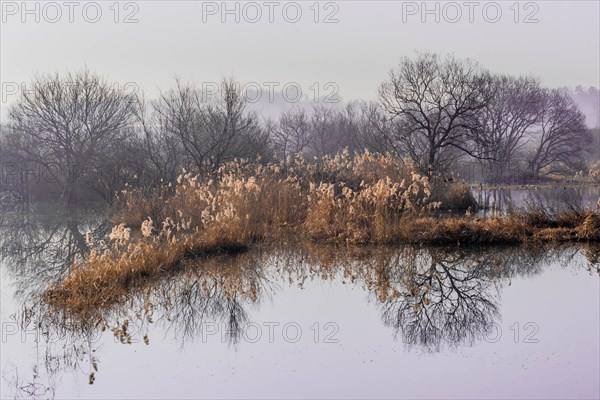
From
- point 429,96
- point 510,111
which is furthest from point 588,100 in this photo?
point 429,96

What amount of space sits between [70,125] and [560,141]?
1304 inches

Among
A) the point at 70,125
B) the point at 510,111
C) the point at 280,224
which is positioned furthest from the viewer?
the point at 510,111

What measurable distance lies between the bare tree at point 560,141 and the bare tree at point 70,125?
28851 millimetres

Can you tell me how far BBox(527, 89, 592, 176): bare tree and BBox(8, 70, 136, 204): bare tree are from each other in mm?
28851

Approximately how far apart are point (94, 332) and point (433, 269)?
20.5 ft

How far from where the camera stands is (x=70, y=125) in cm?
3478

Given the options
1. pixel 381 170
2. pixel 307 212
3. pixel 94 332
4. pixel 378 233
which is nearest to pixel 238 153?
pixel 381 170

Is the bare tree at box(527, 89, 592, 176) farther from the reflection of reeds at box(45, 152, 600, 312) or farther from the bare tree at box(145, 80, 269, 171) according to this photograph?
the reflection of reeds at box(45, 152, 600, 312)

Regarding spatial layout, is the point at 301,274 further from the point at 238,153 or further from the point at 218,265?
the point at 238,153

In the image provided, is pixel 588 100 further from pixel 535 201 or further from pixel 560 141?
pixel 535 201

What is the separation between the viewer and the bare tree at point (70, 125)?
3356 centimetres

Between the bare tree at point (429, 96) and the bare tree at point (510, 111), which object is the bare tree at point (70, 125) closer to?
the bare tree at point (429, 96)

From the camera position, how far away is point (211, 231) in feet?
49.9

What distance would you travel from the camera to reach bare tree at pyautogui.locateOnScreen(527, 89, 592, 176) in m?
53.0
